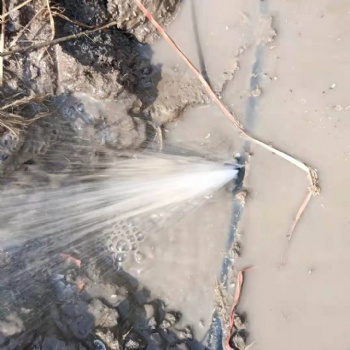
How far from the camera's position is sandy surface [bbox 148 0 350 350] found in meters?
3.23

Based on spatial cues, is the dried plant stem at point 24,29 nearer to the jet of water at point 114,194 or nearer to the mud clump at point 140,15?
the mud clump at point 140,15

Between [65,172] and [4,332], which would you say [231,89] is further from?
[4,332]

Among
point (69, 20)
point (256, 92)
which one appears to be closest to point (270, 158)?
point (256, 92)

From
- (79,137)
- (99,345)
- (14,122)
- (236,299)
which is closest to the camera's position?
(14,122)

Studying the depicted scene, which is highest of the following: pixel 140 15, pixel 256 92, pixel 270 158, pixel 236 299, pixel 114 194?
pixel 140 15

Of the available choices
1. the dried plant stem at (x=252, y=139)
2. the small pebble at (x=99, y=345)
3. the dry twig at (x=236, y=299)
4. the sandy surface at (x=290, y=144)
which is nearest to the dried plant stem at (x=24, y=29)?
the dried plant stem at (x=252, y=139)

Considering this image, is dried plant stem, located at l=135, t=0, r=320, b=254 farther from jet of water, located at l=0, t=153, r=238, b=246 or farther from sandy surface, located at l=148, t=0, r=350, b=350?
jet of water, located at l=0, t=153, r=238, b=246

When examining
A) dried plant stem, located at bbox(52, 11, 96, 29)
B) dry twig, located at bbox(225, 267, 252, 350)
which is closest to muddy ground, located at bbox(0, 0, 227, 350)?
dried plant stem, located at bbox(52, 11, 96, 29)

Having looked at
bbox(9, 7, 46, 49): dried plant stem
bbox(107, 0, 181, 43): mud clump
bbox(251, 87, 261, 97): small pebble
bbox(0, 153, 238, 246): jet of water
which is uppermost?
bbox(107, 0, 181, 43): mud clump

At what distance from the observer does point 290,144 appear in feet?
10.8

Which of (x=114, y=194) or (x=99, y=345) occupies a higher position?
(x=114, y=194)

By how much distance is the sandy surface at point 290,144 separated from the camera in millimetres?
3230

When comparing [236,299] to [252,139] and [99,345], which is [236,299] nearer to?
[99,345]

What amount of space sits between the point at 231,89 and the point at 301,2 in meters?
0.66
